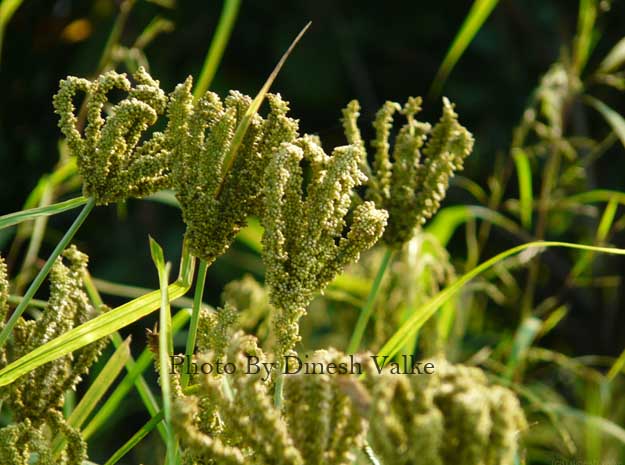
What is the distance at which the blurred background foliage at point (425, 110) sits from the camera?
71.3 inches

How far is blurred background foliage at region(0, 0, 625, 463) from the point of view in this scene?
181 centimetres

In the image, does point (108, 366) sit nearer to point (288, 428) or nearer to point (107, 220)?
point (288, 428)

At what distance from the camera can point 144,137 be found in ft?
4.65

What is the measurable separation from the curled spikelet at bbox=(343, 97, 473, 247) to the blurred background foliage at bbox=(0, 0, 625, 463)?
3.11 ft

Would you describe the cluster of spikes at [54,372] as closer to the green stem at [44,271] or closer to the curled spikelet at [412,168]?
the green stem at [44,271]

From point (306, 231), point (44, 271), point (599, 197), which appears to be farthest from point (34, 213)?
point (599, 197)

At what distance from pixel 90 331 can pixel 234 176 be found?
113 mm

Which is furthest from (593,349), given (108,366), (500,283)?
(108,366)

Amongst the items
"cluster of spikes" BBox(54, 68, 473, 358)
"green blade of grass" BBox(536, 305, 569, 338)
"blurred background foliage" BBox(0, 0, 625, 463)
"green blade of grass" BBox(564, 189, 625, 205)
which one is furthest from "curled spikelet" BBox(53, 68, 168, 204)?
"blurred background foliage" BBox(0, 0, 625, 463)

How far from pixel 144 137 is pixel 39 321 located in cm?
92

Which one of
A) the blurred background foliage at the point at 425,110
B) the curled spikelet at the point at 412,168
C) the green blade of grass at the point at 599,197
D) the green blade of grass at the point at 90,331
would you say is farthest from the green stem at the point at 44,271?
the blurred background foliage at the point at 425,110

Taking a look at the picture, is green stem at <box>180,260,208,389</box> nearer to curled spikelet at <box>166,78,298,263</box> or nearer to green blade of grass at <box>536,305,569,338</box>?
curled spikelet at <box>166,78,298,263</box>

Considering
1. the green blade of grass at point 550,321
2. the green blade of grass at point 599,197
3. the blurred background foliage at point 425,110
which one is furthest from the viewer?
the blurred background foliage at point 425,110

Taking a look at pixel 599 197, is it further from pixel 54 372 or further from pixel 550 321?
pixel 54 372
